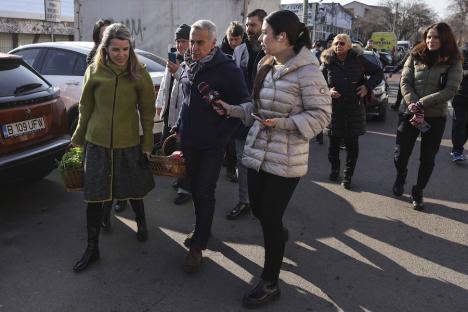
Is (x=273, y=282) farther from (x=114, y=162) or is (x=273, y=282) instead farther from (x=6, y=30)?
(x=6, y=30)

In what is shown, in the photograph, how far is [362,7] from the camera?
92.9m

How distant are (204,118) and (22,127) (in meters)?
2.02

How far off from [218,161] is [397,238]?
190cm

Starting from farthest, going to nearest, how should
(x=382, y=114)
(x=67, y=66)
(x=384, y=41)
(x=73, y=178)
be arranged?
1. (x=384, y=41)
2. (x=382, y=114)
3. (x=67, y=66)
4. (x=73, y=178)

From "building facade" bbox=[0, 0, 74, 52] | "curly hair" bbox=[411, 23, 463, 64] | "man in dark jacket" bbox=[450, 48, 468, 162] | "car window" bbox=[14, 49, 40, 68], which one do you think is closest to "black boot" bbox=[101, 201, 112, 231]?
"curly hair" bbox=[411, 23, 463, 64]

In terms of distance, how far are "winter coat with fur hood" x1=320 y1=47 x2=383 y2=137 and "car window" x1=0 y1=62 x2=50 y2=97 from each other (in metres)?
3.24

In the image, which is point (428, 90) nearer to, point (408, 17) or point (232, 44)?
point (232, 44)

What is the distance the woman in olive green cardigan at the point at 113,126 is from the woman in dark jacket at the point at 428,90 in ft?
9.20

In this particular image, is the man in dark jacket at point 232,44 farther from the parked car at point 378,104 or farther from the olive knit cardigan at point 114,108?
the parked car at point 378,104

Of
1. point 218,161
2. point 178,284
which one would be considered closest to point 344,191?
point 218,161

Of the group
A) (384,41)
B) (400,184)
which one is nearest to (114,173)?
(400,184)

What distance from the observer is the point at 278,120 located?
2.61 metres

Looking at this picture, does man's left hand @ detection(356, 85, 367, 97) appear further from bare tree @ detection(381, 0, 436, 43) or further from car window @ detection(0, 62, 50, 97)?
bare tree @ detection(381, 0, 436, 43)

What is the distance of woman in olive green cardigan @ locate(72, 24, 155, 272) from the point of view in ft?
10.1
